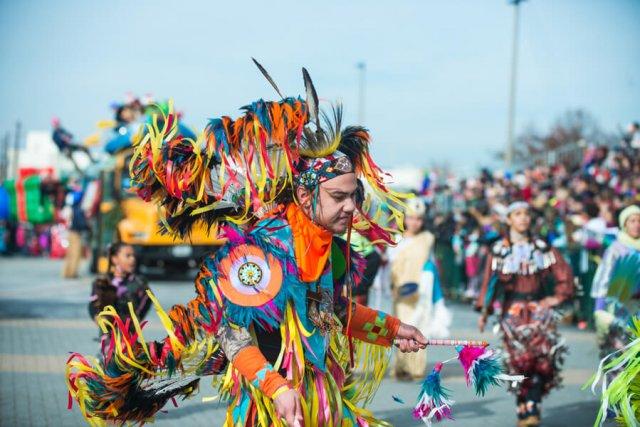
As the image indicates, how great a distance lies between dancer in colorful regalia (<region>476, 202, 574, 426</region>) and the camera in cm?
731

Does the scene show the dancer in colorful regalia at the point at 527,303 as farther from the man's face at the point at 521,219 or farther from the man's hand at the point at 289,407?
the man's hand at the point at 289,407

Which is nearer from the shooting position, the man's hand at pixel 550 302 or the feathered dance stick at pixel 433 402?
the feathered dance stick at pixel 433 402

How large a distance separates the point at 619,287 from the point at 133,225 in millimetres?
13989

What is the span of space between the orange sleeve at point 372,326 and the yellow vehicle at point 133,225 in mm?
15010

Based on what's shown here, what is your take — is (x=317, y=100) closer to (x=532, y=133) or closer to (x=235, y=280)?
(x=235, y=280)

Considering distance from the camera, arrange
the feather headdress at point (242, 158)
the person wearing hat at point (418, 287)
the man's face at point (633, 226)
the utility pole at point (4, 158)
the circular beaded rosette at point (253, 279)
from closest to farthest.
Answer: the circular beaded rosette at point (253, 279) → the feather headdress at point (242, 158) → the man's face at point (633, 226) → the person wearing hat at point (418, 287) → the utility pole at point (4, 158)

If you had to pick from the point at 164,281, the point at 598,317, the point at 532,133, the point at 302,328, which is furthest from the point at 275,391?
the point at 532,133

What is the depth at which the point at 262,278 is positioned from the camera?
379 centimetres

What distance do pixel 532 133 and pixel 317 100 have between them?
45770 mm

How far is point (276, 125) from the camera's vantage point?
400cm

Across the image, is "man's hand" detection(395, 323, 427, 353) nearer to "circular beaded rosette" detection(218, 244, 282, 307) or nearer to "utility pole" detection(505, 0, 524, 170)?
"circular beaded rosette" detection(218, 244, 282, 307)

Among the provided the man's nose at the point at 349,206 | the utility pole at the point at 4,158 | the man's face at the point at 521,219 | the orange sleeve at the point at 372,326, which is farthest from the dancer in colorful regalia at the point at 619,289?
the utility pole at the point at 4,158

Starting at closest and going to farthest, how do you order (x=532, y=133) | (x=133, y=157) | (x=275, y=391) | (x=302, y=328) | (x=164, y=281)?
(x=275, y=391)
(x=302, y=328)
(x=133, y=157)
(x=164, y=281)
(x=532, y=133)

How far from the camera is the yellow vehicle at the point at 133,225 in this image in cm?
1983
